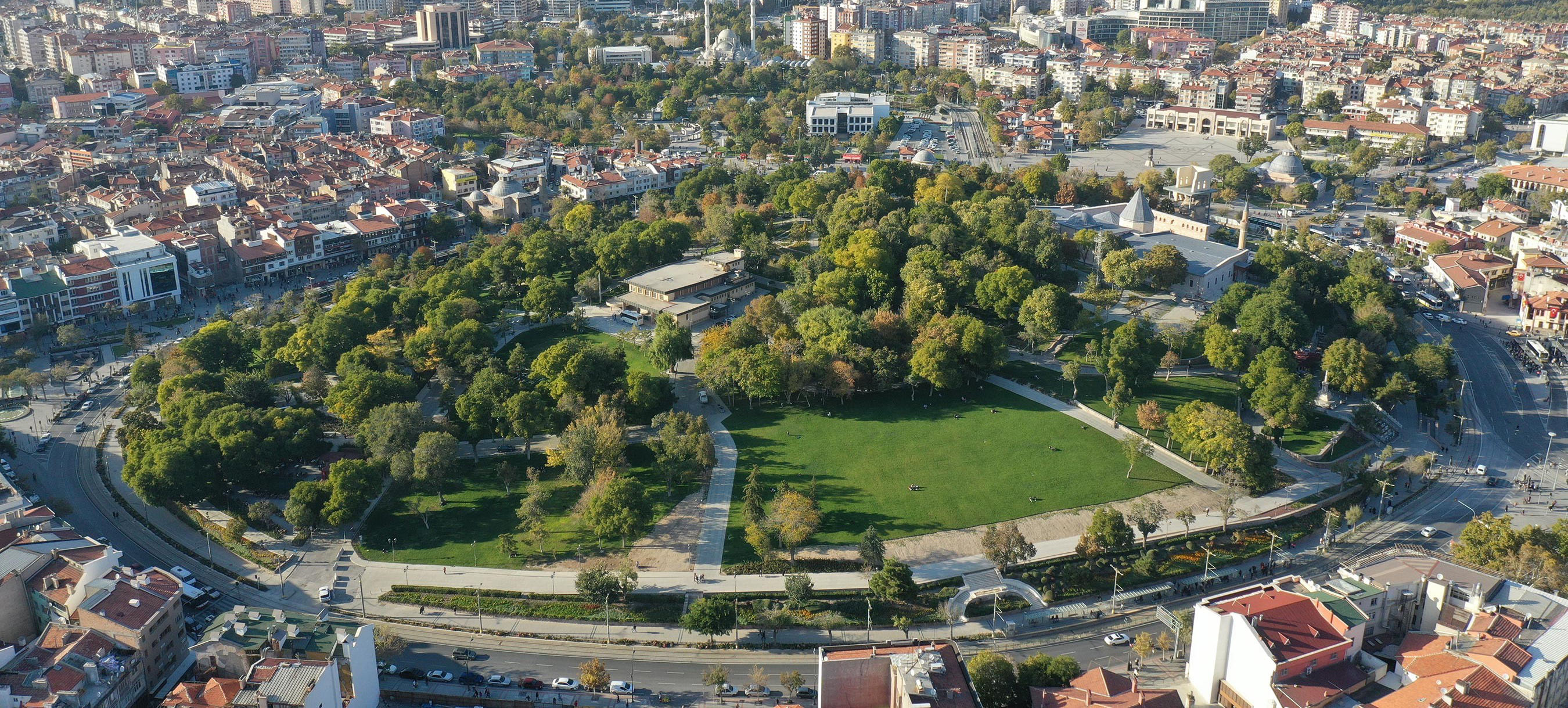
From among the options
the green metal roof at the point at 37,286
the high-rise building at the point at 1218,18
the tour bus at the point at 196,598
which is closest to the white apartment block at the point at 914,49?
the high-rise building at the point at 1218,18

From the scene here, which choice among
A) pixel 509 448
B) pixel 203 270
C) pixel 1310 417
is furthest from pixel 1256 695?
pixel 203 270

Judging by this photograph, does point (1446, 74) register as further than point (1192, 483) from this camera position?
Yes

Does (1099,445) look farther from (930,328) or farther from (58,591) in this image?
(58,591)

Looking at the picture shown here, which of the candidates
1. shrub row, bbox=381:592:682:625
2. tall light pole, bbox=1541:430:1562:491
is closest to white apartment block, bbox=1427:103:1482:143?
tall light pole, bbox=1541:430:1562:491

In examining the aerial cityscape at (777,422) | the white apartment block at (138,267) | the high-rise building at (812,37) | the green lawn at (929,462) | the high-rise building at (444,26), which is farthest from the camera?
the high-rise building at (812,37)

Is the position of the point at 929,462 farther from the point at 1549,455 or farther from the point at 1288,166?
the point at 1288,166

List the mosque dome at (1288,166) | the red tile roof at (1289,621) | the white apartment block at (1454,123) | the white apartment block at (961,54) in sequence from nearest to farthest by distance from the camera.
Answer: the red tile roof at (1289,621) → the mosque dome at (1288,166) → the white apartment block at (1454,123) → the white apartment block at (961,54)

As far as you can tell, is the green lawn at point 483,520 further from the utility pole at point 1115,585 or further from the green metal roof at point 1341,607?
the green metal roof at point 1341,607
